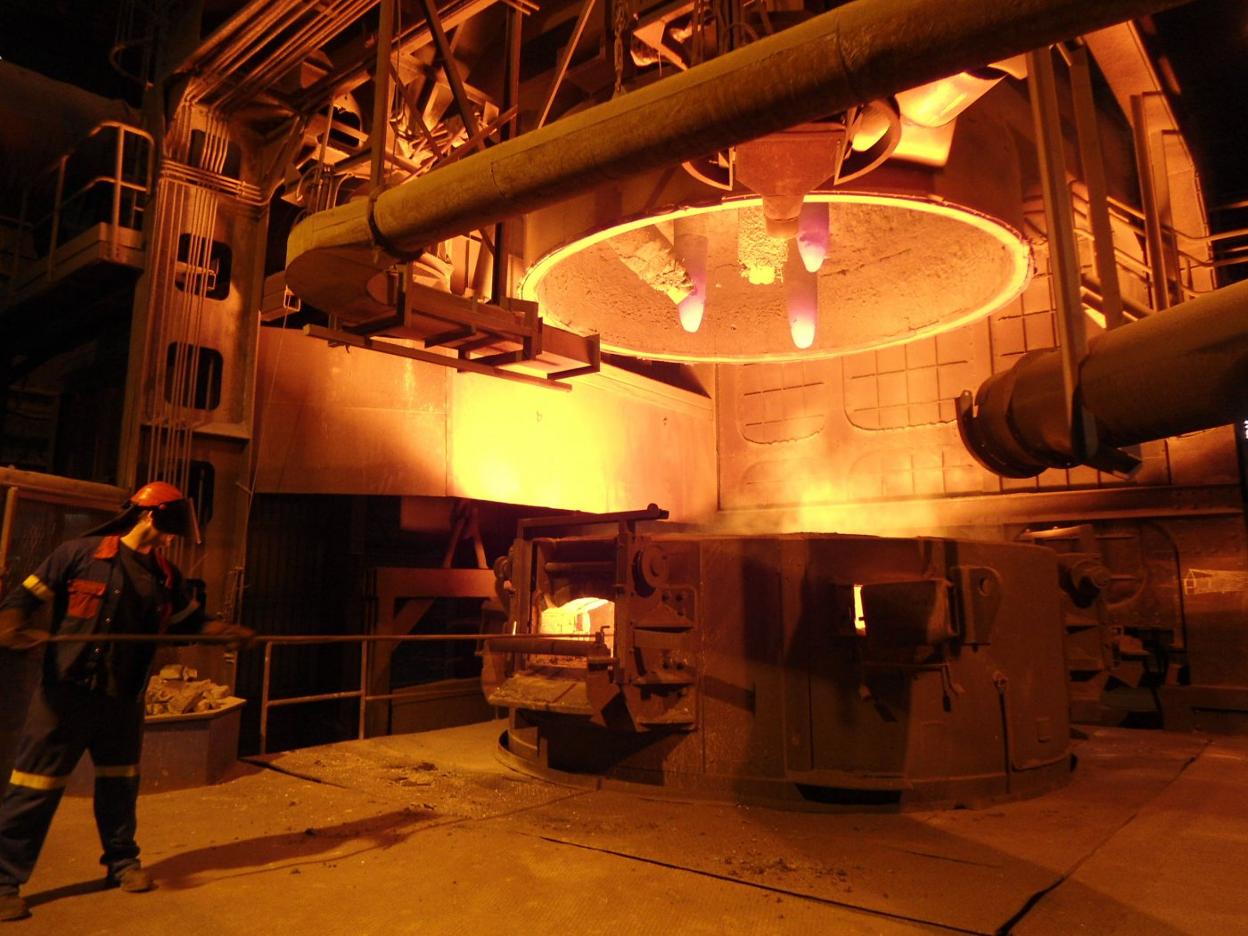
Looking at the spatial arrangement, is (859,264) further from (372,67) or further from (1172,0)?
(372,67)


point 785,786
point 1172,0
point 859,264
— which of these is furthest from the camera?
point 859,264

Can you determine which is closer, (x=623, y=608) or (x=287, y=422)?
(x=623, y=608)

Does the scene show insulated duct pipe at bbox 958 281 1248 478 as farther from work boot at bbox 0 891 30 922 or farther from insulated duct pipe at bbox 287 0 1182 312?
work boot at bbox 0 891 30 922

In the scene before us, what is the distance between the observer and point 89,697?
3252 millimetres

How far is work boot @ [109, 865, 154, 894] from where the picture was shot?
10.6 feet

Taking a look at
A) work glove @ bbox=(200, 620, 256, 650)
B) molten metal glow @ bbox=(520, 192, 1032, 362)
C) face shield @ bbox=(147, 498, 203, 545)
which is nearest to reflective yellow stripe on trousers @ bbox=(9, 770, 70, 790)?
work glove @ bbox=(200, 620, 256, 650)

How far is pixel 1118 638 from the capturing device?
6387mm

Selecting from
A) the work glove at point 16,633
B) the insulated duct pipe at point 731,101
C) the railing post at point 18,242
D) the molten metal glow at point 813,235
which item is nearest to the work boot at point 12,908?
the work glove at point 16,633

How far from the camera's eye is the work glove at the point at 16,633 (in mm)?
3133

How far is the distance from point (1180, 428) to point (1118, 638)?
4.04m

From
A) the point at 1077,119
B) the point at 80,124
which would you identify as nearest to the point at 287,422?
the point at 80,124

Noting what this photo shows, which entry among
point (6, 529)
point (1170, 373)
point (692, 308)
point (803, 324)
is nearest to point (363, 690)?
point (6, 529)

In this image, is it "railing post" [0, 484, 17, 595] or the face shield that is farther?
"railing post" [0, 484, 17, 595]

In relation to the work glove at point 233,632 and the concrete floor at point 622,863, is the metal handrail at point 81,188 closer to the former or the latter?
the work glove at point 233,632
